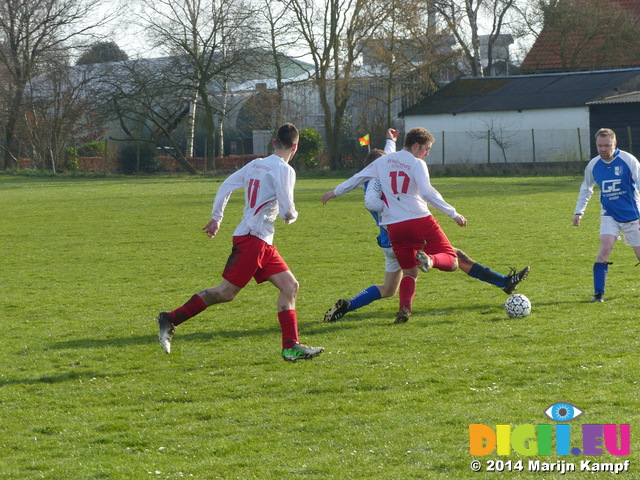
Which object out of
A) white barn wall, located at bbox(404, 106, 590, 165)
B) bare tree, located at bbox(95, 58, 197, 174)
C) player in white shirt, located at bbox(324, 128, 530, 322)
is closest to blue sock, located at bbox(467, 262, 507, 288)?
player in white shirt, located at bbox(324, 128, 530, 322)

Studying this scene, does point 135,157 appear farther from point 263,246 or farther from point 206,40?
point 263,246

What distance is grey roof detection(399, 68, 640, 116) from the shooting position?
4175cm

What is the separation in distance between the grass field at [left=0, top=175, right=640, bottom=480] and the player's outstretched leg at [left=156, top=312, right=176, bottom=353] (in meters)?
0.18

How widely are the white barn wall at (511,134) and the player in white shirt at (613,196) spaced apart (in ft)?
101

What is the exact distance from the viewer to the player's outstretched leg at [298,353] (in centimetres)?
656

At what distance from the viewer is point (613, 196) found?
8852 mm

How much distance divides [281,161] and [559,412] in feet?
9.14

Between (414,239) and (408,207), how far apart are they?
0.28m

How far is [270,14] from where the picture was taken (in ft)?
151

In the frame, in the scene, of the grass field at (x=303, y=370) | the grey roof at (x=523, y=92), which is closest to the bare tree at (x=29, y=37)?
the grey roof at (x=523, y=92)

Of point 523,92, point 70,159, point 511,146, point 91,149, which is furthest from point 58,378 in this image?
point 91,149

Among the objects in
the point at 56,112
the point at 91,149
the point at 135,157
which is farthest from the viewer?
the point at 91,149

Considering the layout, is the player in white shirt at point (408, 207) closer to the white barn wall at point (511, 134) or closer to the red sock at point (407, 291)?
the red sock at point (407, 291)

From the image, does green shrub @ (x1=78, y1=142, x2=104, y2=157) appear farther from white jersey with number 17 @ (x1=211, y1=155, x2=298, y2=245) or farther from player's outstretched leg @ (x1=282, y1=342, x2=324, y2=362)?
player's outstretched leg @ (x1=282, y1=342, x2=324, y2=362)
